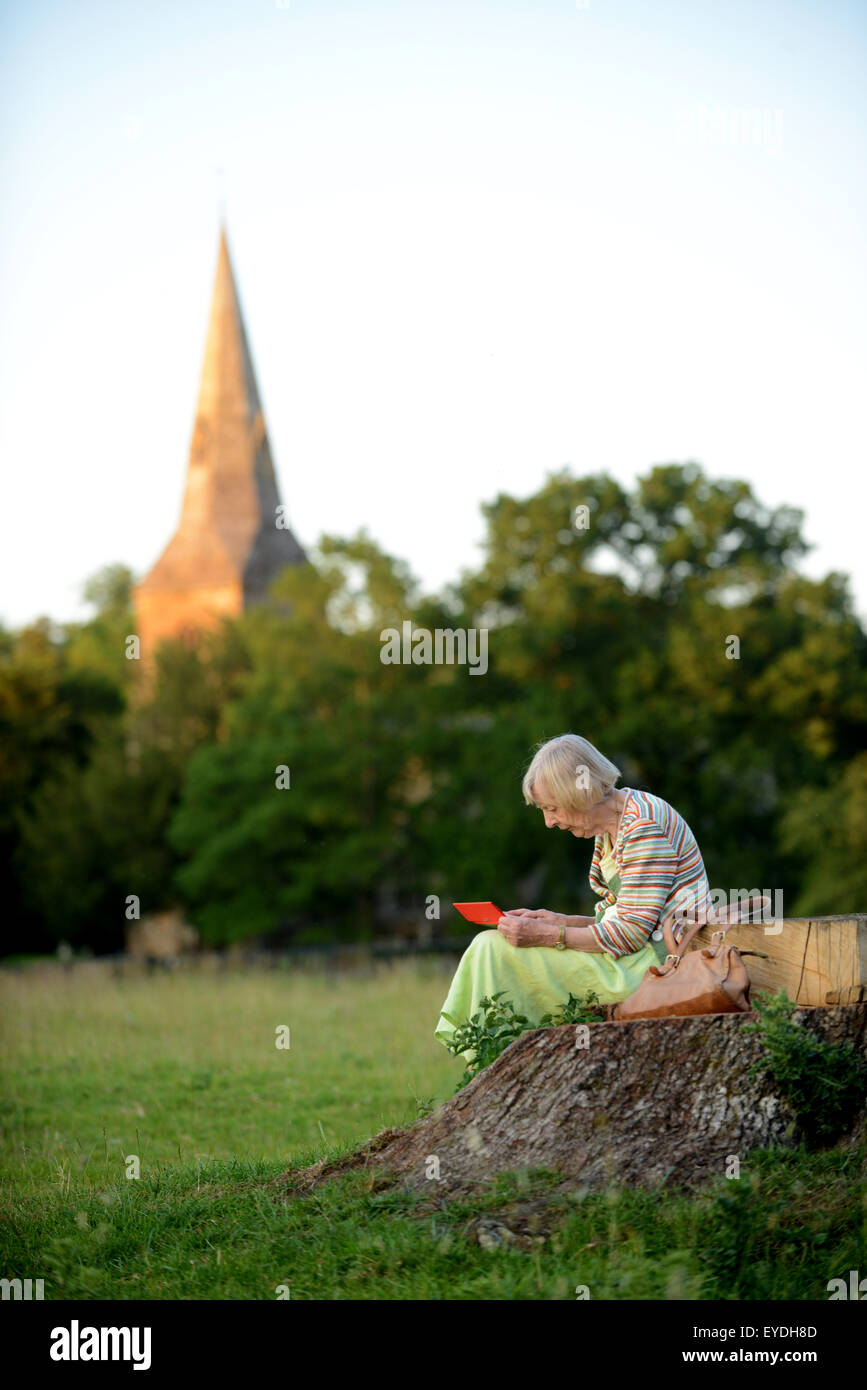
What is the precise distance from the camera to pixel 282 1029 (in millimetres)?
12289

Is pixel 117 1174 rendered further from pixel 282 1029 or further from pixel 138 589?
pixel 138 589

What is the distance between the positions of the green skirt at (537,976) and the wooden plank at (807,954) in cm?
41

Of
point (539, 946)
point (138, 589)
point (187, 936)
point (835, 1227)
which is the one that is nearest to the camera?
point (835, 1227)

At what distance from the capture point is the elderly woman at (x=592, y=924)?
18.7 ft

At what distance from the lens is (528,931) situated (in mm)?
5699

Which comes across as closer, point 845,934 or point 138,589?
point 845,934

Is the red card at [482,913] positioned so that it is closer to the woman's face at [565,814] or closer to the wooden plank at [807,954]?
the woman's face at [565,814]

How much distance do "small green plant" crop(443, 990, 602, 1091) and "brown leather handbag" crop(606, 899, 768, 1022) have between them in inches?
8.1

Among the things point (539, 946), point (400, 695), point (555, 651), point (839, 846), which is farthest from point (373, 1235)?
point (400, 695)

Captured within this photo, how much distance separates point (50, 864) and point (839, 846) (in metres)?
22.6

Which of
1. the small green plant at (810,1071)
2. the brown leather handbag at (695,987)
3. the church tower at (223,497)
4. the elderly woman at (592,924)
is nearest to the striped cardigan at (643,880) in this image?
the elderly woman at (592,924)

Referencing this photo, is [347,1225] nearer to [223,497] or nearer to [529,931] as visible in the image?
[529,931]

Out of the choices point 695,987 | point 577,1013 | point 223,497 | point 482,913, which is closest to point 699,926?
point 695,987

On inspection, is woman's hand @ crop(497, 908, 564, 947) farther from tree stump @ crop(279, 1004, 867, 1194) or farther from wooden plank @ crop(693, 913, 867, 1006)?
wooden plank @ crop(693, 913, 867, 1006)
